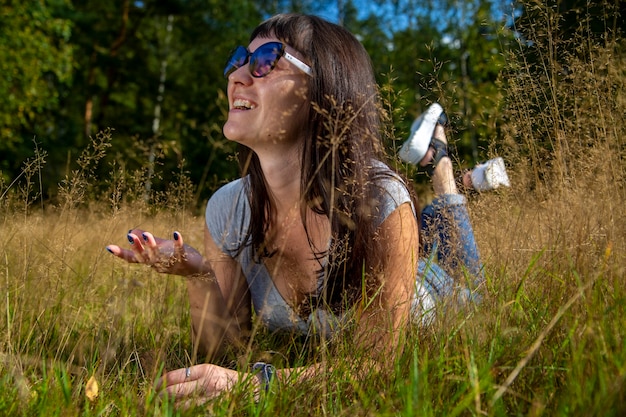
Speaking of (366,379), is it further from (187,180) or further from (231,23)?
(231,23)

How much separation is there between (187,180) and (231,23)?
14.3 metres

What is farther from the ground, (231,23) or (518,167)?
(231,23)

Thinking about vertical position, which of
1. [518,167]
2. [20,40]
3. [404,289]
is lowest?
[404,289]

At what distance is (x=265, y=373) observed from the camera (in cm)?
163

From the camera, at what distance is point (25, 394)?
4.42 ft

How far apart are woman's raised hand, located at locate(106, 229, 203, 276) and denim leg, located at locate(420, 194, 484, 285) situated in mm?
778

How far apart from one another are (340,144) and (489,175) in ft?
2.39

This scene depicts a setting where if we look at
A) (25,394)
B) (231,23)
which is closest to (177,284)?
(25,394)

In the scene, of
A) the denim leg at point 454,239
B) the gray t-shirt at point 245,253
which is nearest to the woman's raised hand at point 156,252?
the gray t-shirt at point 245,253

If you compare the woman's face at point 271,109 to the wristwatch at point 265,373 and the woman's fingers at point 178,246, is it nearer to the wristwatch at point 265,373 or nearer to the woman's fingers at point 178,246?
the woman's fingers at point 178,246

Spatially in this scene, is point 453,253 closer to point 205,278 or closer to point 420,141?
point 205,278

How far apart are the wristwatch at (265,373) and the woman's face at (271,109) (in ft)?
2.61

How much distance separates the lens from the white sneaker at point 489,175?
2.39 meters

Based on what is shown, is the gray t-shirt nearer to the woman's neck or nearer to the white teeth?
the woman's neck
